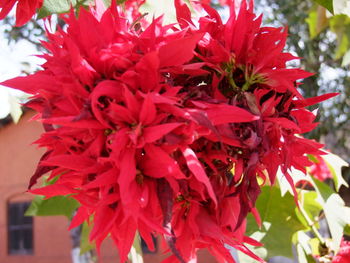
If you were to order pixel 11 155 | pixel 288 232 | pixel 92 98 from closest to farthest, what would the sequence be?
pixel 92 98, pixel 288 232, pixel 11 155

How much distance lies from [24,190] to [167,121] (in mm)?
5640

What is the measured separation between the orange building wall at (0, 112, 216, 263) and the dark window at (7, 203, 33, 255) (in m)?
0.06

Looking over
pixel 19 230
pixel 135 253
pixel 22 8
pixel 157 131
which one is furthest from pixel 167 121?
pixel 19 230

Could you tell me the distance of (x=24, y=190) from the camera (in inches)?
224

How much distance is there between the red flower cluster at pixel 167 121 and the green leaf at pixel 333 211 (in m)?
0.45

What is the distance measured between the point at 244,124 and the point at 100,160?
12 cm

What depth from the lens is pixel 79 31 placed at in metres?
0.42

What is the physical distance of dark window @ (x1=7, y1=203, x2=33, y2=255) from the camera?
20.1ft

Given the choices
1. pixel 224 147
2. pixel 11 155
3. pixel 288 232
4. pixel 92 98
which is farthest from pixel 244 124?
pixel 11 155

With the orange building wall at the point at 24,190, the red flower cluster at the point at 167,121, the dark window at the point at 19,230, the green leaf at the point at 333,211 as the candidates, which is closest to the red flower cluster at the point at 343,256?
the green leaf at the point at 333,211

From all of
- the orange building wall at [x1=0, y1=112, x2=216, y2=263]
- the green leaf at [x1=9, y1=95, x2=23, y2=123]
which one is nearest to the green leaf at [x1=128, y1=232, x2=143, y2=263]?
the green leaf at [x1=9, y1=95, x2=23, y2=123]

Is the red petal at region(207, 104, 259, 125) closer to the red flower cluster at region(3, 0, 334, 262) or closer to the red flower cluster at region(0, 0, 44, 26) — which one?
the red flower cluster at region(3, 0, 334, 262)

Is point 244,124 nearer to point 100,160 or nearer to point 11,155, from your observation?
point 100,160

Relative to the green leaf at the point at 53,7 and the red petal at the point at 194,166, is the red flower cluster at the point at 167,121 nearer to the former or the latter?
the red petal at the point at 194,166
